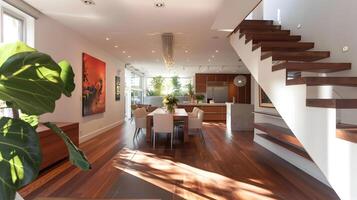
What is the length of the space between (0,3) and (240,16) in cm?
406

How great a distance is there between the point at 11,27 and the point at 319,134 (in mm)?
4975

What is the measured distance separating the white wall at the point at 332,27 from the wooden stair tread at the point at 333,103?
96 cm

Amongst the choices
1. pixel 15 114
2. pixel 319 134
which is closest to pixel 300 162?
pixel 319 134

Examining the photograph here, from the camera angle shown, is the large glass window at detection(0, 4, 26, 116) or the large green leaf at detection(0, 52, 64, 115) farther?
the large glass window at detection(0, 4, 26, 116)

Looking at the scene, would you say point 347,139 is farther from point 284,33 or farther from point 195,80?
point 195,80

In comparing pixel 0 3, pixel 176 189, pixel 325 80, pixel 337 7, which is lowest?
pixel 176 189

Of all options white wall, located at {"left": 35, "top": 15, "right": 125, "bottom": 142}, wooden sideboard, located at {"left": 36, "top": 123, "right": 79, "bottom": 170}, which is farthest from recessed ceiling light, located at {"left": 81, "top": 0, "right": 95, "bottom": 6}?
wooden sideboard, located at {"left": 36, "top": 123, "right": 79, "bottom": 170}

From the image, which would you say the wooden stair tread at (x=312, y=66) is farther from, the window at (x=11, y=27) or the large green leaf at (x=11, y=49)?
the window at (x=11, y=27)

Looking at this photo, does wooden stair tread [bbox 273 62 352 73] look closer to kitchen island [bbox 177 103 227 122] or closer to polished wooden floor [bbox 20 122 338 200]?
polished wooden floor [bbox 20 122 338 200]

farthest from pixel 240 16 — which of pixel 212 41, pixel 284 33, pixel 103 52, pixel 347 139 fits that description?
pixel 103 52

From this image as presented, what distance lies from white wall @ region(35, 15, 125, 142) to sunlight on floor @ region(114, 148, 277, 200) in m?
1.83

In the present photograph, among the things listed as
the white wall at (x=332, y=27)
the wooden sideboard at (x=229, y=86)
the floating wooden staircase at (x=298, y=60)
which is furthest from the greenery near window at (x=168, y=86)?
the white wall at (x=332, y=27)

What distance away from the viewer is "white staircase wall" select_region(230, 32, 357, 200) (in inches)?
72.6

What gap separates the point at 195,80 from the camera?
54.3 feet
